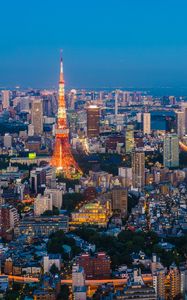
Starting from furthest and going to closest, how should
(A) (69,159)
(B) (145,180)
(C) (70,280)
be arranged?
1. (A) (69,159)
2. (B) (145,180)
3. (C) (70,280)

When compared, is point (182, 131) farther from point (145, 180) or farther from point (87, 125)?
point (145, 180)

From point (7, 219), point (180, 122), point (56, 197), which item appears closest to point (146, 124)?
point (180, 122)

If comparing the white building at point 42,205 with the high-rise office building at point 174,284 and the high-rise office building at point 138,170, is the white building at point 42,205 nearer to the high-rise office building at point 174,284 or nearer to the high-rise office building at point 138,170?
the high-rise office building at point 138,170

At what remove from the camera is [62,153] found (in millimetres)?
15031

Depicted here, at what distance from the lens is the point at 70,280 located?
7238 mm

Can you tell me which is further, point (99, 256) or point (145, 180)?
point (145, 180)

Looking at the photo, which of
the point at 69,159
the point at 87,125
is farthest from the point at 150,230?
the point at 87,125

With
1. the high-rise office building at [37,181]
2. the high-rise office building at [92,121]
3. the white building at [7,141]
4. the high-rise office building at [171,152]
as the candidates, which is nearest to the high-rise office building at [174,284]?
the high-rise office building at [37,181]

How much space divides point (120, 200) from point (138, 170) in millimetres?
2871

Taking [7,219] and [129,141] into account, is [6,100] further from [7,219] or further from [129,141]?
[7,219]

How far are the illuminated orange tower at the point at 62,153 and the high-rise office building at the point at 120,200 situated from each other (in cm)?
275

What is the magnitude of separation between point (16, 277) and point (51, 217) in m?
2.59

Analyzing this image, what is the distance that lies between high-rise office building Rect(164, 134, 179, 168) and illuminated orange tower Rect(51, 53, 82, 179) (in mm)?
2343

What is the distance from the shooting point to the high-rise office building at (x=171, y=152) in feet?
53.6
